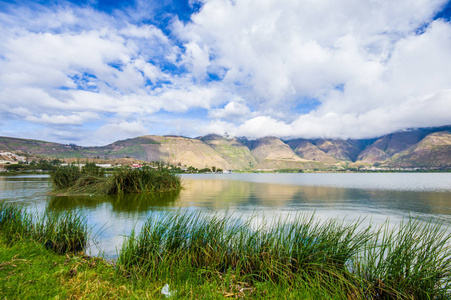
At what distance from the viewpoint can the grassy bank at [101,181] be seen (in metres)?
19.3

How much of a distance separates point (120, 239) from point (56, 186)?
17.5 m

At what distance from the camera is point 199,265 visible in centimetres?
496

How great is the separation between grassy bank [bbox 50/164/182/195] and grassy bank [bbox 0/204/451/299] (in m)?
14.0

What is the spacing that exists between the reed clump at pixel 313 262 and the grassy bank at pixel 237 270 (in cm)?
2

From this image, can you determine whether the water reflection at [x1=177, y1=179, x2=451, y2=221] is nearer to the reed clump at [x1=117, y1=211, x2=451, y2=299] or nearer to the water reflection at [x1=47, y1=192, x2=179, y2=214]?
the water reflection at [x1=47, y1=192, x2=179, y2=214]

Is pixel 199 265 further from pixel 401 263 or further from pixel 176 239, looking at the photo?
pixel 401 263

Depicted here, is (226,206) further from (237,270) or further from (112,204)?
(237,270)

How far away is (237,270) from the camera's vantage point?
14.4ft

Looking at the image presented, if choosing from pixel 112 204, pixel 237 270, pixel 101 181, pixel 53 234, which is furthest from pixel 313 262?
pixel 101 181

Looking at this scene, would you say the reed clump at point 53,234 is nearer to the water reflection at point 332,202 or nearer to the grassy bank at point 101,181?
the water reflection at point 332,202

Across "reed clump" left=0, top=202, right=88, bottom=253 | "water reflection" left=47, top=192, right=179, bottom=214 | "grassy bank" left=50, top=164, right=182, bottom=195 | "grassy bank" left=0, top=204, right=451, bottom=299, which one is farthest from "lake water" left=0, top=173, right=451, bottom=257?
"grassy bank" left=50, top=164, right=182, bottom=195

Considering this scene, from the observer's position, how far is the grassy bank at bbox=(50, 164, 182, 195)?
19.3 meters

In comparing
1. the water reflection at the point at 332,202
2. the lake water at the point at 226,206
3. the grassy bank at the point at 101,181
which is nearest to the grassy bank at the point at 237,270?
the lake water at the point at 226,206

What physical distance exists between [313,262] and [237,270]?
5.39 ft
